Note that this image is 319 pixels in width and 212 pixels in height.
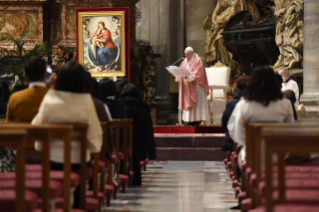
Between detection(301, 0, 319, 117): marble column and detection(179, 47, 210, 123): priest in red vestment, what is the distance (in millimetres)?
2059

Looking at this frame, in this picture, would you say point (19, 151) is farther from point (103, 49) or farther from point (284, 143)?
point (103, 49)

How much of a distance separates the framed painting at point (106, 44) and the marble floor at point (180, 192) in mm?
2222

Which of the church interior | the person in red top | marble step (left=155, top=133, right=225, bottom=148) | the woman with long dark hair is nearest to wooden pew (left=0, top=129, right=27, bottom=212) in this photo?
the church interior

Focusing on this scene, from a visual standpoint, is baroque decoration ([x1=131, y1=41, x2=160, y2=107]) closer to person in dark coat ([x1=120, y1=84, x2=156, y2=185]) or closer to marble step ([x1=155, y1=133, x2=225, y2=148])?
marble step ([x1=155, y1=133, x2=225, y2=148])

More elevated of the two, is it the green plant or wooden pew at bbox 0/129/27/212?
the green plant

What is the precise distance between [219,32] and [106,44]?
6056mm

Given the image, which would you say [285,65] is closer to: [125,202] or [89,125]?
[125,202]

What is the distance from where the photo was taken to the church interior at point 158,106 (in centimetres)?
338

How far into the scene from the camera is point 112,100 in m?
6.24

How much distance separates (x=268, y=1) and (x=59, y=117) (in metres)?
11.3

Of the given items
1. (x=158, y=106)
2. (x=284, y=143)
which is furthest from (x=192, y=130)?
(x=284, y=143)

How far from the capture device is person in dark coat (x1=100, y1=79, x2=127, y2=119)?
5988mm

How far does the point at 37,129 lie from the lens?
3053 mm

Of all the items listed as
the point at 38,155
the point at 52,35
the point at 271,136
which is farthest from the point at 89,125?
the point at 52,35
